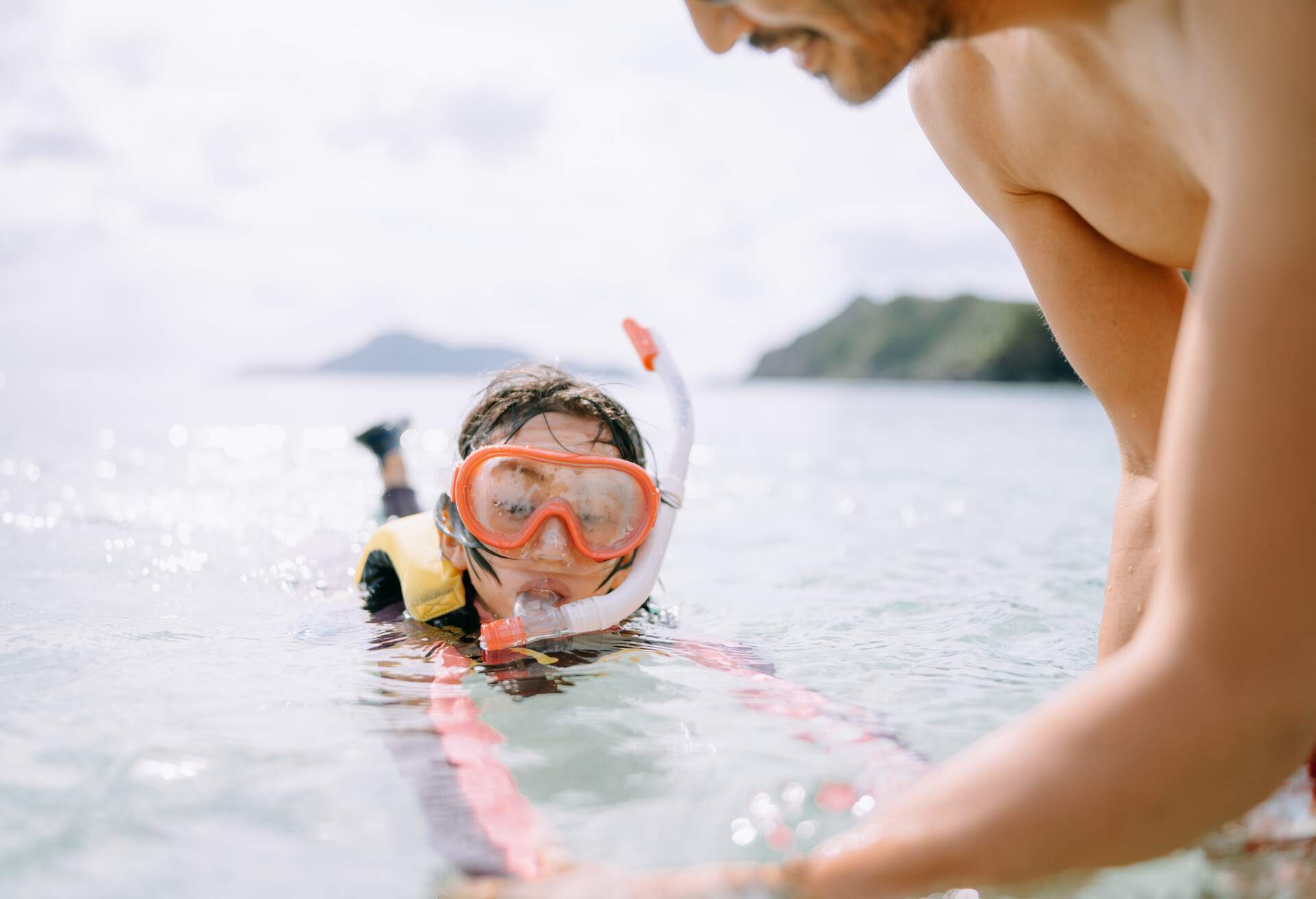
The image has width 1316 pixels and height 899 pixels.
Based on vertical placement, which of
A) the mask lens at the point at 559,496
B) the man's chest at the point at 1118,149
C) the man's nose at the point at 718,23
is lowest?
the mask lens at the point at 559,496

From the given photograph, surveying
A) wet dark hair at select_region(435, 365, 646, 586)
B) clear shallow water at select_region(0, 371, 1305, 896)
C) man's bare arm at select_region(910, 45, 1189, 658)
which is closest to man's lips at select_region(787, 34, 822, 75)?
man's bare arm at select_region(910, 45, 1189, 658)

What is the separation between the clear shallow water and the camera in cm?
153

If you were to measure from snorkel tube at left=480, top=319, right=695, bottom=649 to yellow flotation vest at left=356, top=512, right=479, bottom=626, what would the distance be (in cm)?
32

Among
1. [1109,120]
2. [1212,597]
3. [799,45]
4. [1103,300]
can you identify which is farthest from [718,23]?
[1103,300]

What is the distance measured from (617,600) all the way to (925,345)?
74373mm

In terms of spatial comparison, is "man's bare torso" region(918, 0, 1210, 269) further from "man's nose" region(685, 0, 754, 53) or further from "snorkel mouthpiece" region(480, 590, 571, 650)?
"snorkel mouthpiece" region(480, 590, 571, 650)

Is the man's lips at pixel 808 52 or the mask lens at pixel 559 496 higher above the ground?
the man's lips at pixel 808 52

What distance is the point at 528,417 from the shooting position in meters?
3.11

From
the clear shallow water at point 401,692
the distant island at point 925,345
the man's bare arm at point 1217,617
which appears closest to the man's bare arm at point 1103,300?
the clear shallow water at point 401,692

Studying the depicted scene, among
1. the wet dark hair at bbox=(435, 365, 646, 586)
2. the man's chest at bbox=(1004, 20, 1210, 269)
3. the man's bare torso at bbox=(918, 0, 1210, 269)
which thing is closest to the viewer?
the man's bare torso at bbox=(918, 0, 1210, 269)

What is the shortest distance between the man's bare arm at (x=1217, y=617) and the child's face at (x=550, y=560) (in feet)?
5.84

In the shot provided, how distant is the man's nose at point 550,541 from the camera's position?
285 cm

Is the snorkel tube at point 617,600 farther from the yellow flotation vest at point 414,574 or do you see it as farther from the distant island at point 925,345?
the distant island at point 925,345

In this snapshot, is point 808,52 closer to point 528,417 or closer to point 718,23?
point 718,23
